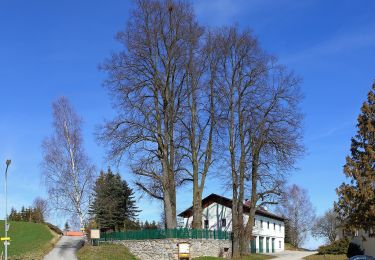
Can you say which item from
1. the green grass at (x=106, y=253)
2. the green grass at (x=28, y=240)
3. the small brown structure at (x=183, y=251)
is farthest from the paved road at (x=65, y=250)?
the small brown structure at (x=183, y=251)

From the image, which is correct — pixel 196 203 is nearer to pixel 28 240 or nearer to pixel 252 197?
pixel 252 197

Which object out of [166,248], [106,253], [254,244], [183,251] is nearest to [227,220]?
[254,244]

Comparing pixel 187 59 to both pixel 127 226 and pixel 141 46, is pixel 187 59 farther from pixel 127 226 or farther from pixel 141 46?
pixel 127 226

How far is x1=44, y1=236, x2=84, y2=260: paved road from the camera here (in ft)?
131

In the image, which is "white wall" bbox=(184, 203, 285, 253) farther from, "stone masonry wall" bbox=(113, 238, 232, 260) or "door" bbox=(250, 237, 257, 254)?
"stone masonry wall" bbox=(113, 238, 232, 260)

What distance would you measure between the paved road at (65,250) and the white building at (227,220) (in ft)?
54.3

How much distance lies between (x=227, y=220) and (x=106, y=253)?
27677mm

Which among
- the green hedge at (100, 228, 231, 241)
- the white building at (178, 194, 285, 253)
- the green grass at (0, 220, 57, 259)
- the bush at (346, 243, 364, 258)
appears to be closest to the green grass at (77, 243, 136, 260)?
the green hedge at (100, 228, 231, 241)

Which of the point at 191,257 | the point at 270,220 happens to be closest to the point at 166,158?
the point at 191,257

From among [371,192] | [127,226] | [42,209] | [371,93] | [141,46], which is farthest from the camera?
[42,209]

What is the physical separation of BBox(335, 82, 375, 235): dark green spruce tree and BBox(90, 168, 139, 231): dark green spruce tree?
32118mm

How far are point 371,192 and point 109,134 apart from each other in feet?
67.2

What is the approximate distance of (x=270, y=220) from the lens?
71.2m

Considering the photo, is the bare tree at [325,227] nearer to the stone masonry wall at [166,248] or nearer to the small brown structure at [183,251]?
the stone masonry wall at [166,248]
